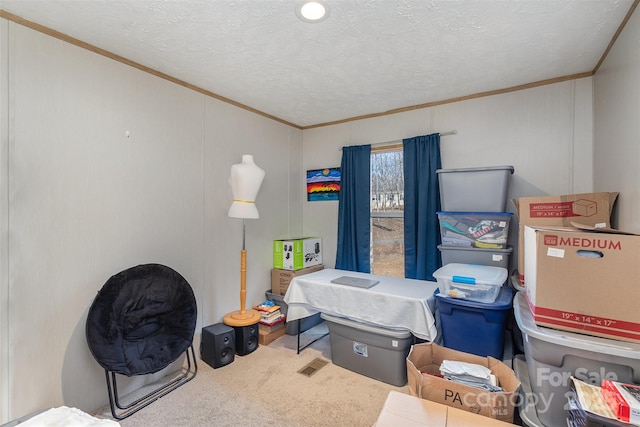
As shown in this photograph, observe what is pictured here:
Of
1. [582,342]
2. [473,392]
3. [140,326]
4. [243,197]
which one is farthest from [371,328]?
[140,326]

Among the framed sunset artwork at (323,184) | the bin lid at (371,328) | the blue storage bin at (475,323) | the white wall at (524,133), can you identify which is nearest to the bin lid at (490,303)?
the blue storage bin at (475,323)

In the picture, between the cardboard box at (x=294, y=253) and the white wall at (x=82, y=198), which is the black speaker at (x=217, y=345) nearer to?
the white wall at (x=82, y=198)

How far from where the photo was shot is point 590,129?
2289mm

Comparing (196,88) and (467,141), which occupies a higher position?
(196,88)

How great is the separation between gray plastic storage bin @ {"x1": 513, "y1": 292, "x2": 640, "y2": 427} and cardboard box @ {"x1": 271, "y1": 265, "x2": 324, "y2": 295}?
7.41 feet

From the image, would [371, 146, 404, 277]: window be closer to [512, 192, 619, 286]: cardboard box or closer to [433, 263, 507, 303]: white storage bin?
[433, 263, 507, 303]: white storage bin

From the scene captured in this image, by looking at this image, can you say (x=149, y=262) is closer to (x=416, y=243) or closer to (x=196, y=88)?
(x=196, y=88)

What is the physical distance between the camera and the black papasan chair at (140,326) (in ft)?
6.12

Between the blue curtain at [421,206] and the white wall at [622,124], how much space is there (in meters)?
1.19

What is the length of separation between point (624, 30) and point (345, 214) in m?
2.53

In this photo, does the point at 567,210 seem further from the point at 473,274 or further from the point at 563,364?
the point at 563,364

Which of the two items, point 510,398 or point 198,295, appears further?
point 198,295

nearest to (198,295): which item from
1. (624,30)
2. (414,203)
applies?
(414,203)

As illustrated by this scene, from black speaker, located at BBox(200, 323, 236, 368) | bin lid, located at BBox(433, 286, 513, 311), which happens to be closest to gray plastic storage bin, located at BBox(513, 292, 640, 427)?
bin lid, located at BBox(433, 286, 513, 311)
